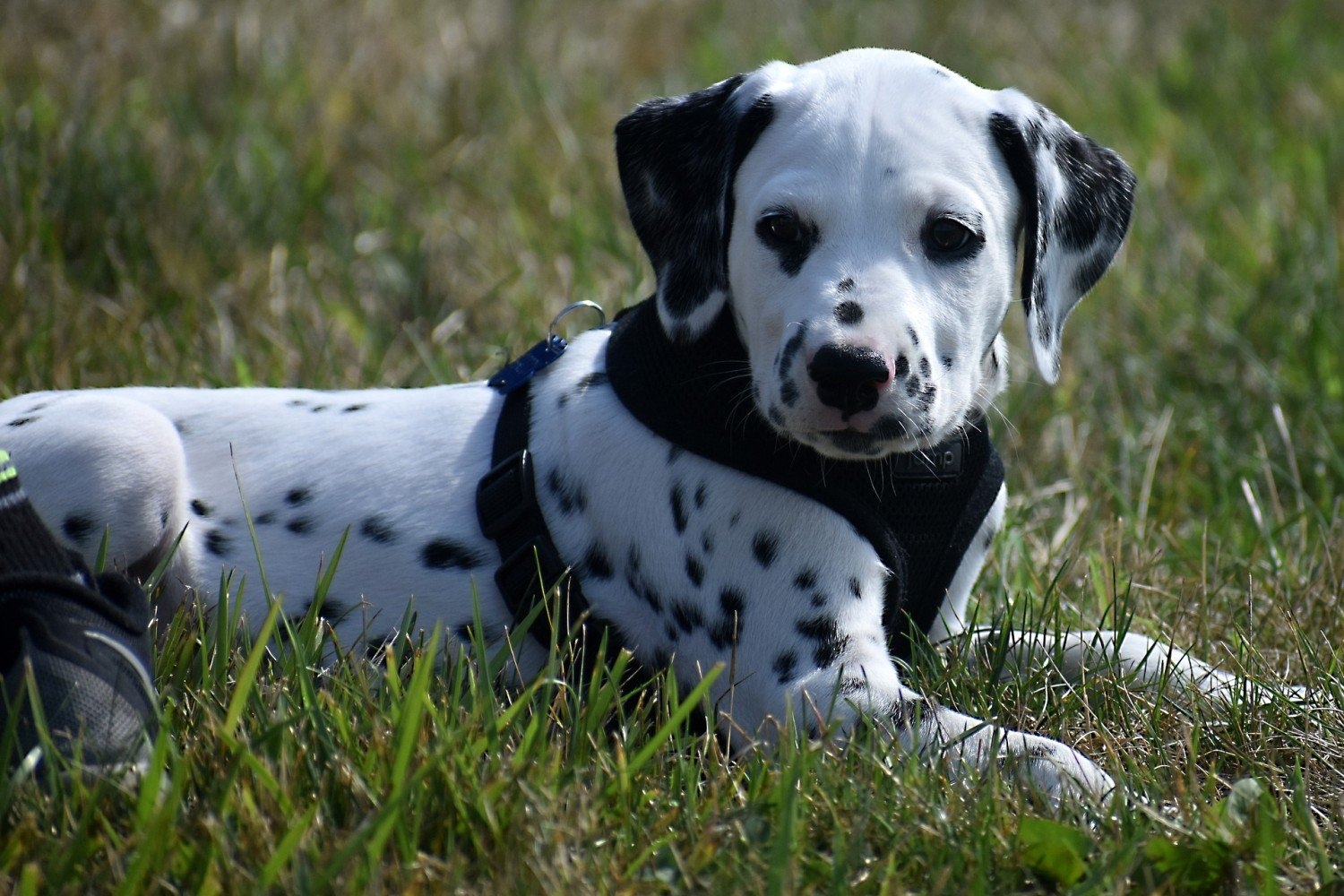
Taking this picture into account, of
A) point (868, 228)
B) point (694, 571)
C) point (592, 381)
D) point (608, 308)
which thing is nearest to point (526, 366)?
point (592, 381)

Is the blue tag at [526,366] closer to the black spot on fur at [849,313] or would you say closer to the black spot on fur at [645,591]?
the black spot on fur at [645,591]

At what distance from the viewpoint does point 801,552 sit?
2920 millimetres

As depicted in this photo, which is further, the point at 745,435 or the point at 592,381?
the point at 592,381

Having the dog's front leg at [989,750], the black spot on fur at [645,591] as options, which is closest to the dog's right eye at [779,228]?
the black spot on fur at [645,591]

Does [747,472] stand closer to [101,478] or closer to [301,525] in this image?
[301,525]

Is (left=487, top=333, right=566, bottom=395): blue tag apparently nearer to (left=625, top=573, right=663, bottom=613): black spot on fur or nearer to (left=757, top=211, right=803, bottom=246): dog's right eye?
(left=625, top=573, right=663, bottom=613): black spot on fur

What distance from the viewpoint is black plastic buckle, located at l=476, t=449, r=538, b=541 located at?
315 centimetres

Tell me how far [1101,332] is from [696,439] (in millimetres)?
3094

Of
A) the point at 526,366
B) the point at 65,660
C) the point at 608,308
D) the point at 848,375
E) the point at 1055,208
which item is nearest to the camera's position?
the point at 65,660

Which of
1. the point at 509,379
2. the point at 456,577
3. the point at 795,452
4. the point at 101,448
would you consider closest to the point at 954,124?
the point at 795,452

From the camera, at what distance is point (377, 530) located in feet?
10.7

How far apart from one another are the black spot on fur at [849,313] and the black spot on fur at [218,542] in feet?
5.06

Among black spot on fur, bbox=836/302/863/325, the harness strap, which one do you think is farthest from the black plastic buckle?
black spot on fur, bbox=836/302/863/325

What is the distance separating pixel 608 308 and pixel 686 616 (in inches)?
97.2
